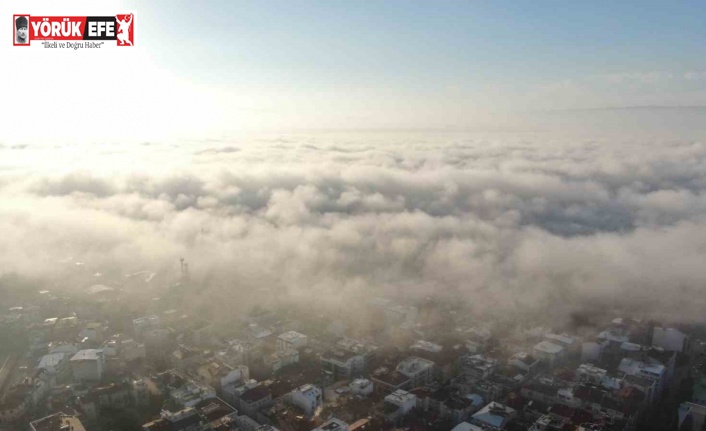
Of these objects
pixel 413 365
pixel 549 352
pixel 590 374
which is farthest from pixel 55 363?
pixel 590 374

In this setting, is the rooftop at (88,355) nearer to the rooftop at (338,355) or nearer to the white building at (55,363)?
the white building at (55,363)

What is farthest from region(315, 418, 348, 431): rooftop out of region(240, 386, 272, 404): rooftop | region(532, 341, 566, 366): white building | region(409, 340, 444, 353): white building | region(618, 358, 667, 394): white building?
region(618, 358, 667, 394): white building

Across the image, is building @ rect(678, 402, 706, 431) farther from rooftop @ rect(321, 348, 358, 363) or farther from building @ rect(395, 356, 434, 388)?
rooftop @ rect(321, 348, 358, 363)

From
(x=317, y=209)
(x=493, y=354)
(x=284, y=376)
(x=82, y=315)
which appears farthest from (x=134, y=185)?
(x=493, y=354)

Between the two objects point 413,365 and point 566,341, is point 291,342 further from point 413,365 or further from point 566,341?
point 566,341

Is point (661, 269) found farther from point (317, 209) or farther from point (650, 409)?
point (317, 209)

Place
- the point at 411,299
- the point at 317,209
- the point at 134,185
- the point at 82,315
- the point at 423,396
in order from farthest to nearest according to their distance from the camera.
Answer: the point at 134,185
the point at 317,209
the point at 411,299
the point at 82,315
the point at 423,396

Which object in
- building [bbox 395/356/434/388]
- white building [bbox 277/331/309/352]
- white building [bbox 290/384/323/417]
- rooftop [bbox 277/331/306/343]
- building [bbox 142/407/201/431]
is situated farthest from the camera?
rooftop [bbox 277/331/306/343]
